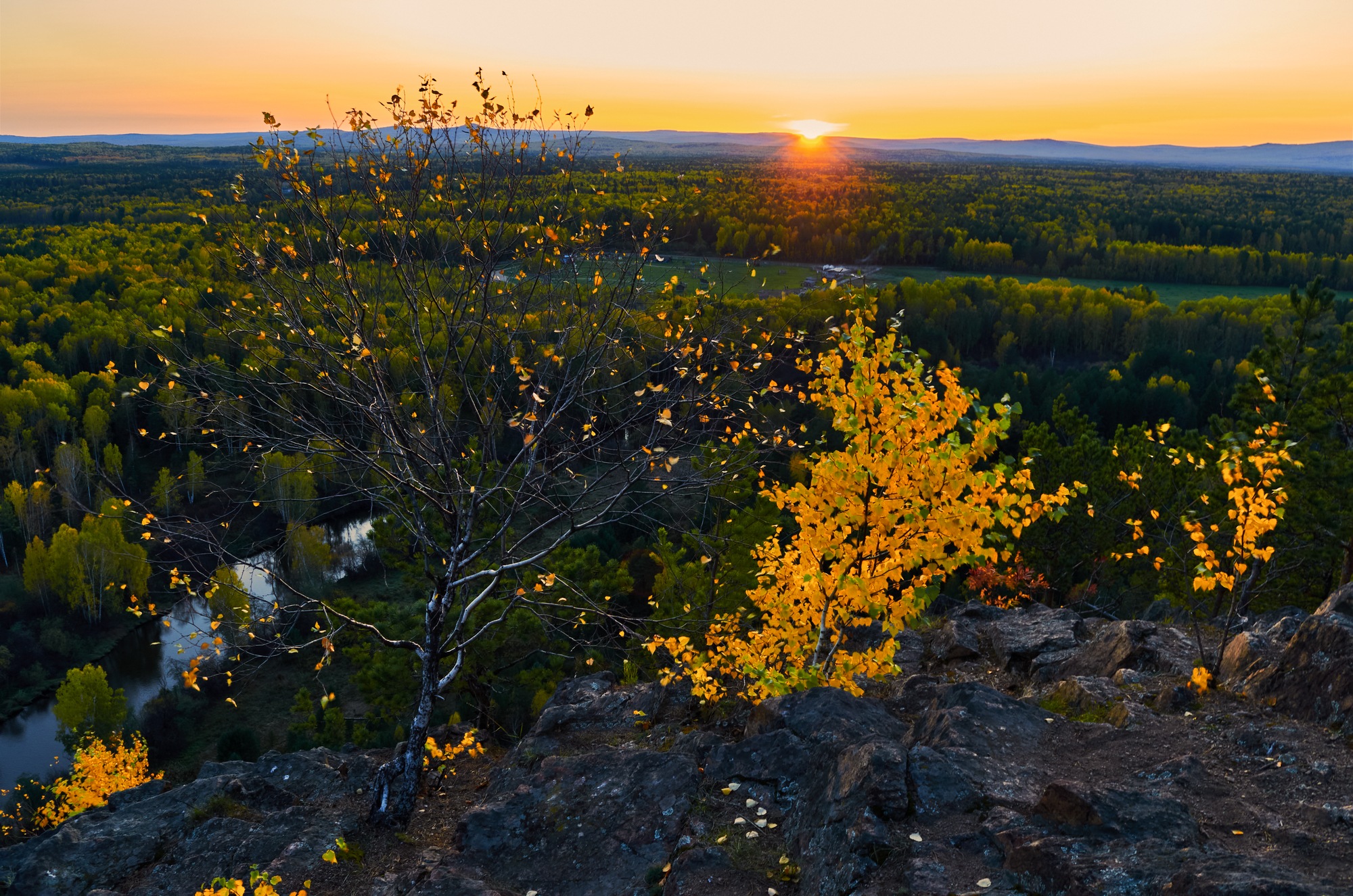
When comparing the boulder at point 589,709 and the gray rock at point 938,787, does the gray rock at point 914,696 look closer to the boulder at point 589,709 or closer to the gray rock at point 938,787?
the gray rock at point 938,787

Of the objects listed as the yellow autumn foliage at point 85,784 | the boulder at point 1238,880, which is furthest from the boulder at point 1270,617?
the yellow autumn foliage at point 85,784

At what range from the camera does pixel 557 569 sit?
2419 centimetres

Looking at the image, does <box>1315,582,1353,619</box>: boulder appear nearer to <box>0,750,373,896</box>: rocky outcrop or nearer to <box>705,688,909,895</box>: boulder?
<box>705,688,909,895</box>: boulder

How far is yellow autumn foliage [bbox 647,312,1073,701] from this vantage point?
9.20 meters

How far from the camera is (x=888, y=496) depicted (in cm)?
985

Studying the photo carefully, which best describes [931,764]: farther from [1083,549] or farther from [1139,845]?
[1083,549]

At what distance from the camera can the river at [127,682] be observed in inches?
1543

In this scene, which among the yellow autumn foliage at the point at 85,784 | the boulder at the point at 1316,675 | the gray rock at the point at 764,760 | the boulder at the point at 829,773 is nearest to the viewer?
the boulder at the point at 829,773

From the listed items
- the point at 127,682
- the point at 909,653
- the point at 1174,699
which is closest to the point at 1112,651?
the point at 1174,699

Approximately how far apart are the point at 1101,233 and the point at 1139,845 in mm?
169245

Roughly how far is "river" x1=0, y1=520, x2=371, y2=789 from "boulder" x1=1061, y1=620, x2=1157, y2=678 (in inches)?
1173

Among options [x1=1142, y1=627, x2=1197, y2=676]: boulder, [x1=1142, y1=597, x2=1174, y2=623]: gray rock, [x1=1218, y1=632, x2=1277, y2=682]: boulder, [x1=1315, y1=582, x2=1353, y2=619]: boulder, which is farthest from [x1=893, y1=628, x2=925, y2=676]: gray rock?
[x1=1142, y1=597, x2=1174, y2=623]: gray rock

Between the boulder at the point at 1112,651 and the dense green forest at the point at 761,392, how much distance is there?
242 centimetres

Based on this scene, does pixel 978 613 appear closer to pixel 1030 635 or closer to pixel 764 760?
pixel 1030 635
